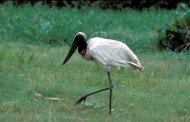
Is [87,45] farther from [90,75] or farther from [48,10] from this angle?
[48,10]

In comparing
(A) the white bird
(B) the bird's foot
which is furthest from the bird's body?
(B) the bird's foot

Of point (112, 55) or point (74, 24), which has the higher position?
point (112, 55)

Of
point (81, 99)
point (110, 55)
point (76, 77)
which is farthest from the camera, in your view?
point (76, 77)

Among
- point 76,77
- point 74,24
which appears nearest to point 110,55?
point 76,77

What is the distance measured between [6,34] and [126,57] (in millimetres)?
5490

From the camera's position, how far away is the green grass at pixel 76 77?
8.58 meters

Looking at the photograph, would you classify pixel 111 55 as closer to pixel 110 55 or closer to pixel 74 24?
pixel 110 55

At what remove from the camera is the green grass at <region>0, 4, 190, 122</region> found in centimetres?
858

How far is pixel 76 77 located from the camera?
33.9ft

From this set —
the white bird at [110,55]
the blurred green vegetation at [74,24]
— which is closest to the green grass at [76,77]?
the blurred green vegetation at [74,24]

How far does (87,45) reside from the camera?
350 inches

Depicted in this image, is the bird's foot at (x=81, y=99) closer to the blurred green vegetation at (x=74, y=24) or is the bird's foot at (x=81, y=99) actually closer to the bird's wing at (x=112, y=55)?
the bird's wing at (x=112, y=55)

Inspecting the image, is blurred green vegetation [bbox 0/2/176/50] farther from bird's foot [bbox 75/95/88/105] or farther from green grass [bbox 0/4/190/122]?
bird's foot [bbox 75/95/88/105]

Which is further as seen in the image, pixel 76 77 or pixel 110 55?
pixel 76 77
